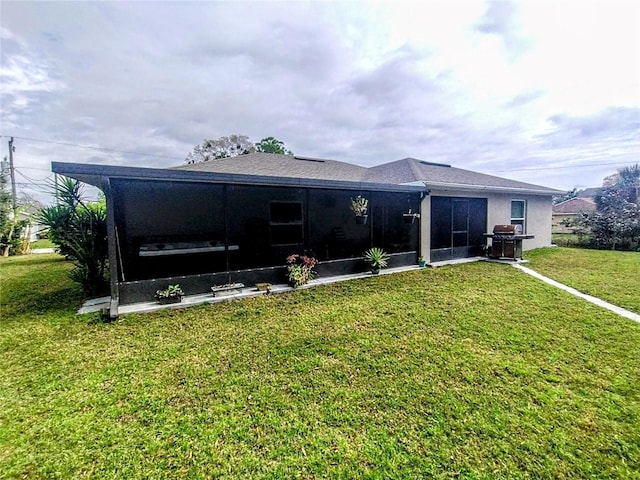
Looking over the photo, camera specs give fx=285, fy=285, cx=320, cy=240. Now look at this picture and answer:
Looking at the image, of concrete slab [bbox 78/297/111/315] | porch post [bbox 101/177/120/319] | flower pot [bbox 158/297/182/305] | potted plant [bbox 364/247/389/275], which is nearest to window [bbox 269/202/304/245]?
potted plant [bbox 364/247/389/275]

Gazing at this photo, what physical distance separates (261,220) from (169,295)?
9.86 ft

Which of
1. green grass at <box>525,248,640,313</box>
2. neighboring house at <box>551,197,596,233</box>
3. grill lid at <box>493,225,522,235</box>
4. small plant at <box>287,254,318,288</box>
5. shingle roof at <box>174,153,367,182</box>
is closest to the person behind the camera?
green grass at <box>525,248,640,313</box>

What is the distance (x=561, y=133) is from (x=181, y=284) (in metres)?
39.3

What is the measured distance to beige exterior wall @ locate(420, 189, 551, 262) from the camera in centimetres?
903

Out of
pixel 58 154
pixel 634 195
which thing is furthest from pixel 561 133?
pixel 58 154

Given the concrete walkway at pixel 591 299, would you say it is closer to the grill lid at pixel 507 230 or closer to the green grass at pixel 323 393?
the green grass at pixel 323 393

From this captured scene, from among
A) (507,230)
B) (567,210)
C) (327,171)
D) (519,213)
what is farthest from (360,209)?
(567,210)

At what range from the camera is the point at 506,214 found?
37.3 ft

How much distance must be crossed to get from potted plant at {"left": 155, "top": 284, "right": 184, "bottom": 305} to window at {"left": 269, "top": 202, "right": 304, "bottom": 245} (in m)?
2.70

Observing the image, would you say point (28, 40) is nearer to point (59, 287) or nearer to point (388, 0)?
point (59, 287)

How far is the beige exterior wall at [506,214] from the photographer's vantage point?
9031 mm

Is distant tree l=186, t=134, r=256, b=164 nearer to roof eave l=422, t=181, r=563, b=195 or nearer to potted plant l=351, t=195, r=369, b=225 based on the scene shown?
roof eave l=422, t=181, r=563, b=195

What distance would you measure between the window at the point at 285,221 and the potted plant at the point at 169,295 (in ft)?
8.86

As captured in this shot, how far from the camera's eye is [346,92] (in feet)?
47.0
